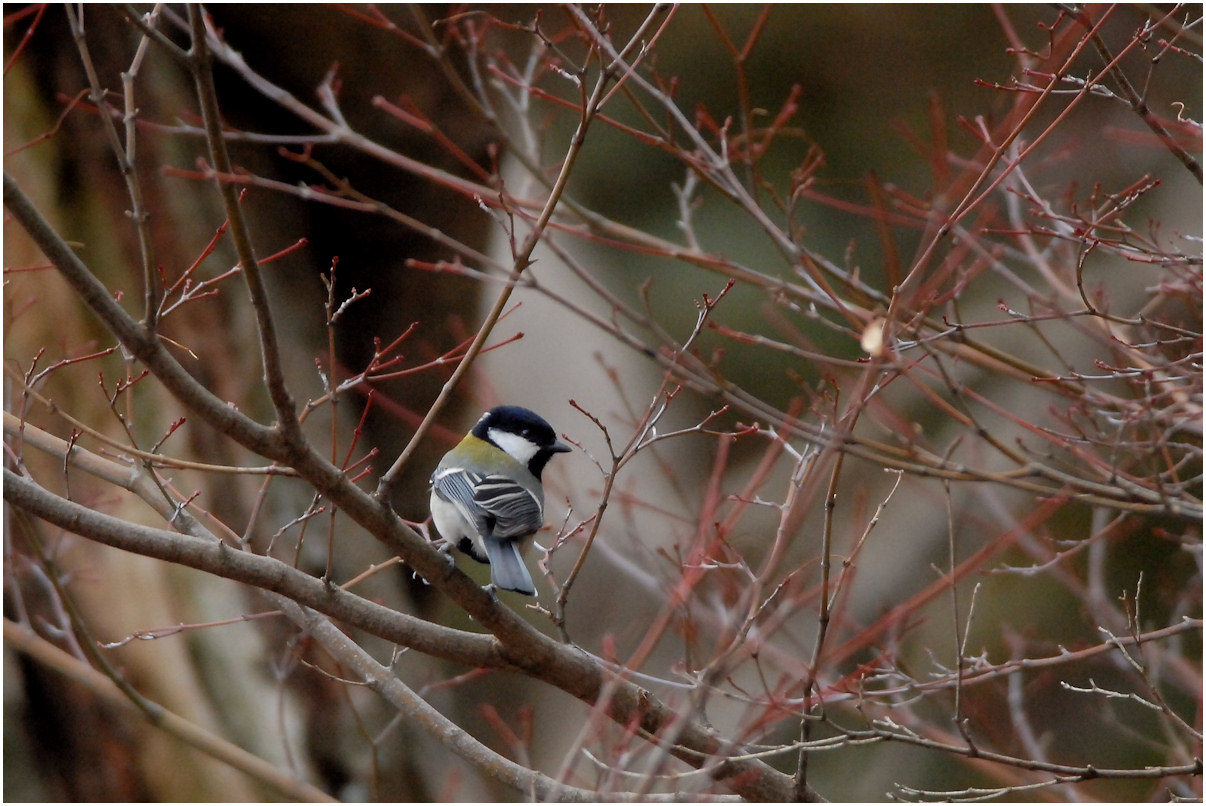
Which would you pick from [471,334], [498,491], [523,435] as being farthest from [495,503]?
[471,334]

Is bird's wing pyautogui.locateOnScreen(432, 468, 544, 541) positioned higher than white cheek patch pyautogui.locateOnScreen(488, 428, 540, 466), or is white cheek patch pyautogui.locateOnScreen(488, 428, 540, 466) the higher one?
white cheek patch pyautogui.locateOnScreen(488, 428, 540, 466)

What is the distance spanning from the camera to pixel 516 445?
2.88m

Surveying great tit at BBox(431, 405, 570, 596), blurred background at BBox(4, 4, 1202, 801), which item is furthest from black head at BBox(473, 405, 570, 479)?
blurred background at BBox(4, 4, 1202, 801)

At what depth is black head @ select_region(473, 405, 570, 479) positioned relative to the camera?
9.20ft

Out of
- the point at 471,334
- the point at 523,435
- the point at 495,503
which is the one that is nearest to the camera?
the point at 495,503

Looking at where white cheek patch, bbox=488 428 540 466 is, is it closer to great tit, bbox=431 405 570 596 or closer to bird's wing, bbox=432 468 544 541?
great tit, bbox=431 405 570 596

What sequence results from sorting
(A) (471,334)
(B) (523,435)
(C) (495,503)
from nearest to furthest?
(C) (495,503) → (B) (523,435) → (A) (471,334)

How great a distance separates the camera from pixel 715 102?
734cm

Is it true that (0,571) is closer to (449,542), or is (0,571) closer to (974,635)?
(449,542)

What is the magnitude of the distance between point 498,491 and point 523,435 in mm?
399

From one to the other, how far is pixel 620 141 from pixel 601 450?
2428 mm

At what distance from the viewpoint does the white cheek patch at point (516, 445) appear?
9.29ft

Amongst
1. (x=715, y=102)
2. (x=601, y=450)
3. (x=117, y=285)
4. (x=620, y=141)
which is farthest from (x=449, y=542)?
(x=620, y=141)

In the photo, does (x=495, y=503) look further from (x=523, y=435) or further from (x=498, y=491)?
(x=523, y=435)
